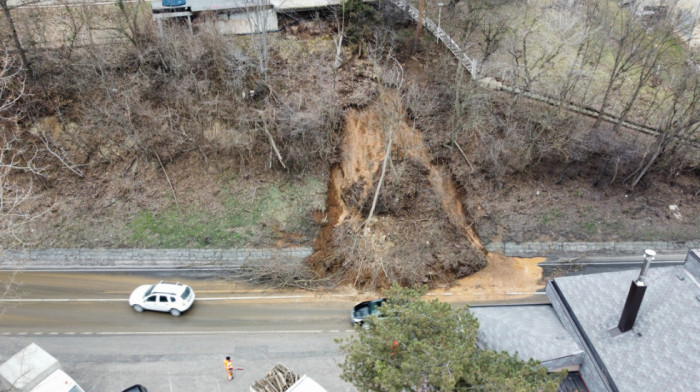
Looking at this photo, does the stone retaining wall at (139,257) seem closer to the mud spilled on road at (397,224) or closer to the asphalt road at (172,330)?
the asphalt road at (172,330)

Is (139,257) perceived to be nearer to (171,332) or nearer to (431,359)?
(171,332)

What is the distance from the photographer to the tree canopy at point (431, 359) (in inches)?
440

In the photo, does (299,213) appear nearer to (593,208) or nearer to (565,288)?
(565,288)

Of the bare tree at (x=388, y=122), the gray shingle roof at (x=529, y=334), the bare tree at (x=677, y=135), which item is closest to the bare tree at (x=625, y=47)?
the bare tree at (x=677, y=135)

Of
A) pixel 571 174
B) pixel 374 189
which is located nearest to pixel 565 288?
pixel 374 189

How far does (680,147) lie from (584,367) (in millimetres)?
18071

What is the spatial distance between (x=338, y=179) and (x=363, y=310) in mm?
9301

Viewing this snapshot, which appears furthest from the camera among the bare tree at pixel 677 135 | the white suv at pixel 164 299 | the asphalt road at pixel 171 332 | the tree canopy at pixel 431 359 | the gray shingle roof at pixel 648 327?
the bare tree at pixel 677 135

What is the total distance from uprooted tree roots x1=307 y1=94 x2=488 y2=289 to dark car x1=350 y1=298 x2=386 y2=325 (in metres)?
2.13

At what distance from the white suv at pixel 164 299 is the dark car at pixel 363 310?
7.40m

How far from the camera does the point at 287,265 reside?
2175 cm

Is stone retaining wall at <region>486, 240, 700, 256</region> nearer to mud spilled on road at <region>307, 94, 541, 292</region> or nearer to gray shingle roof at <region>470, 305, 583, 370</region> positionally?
mud spilled on road at <region>307, 94, 541, 292</region>

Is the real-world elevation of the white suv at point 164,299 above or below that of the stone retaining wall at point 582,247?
below

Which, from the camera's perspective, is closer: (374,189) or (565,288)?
(565,288)
